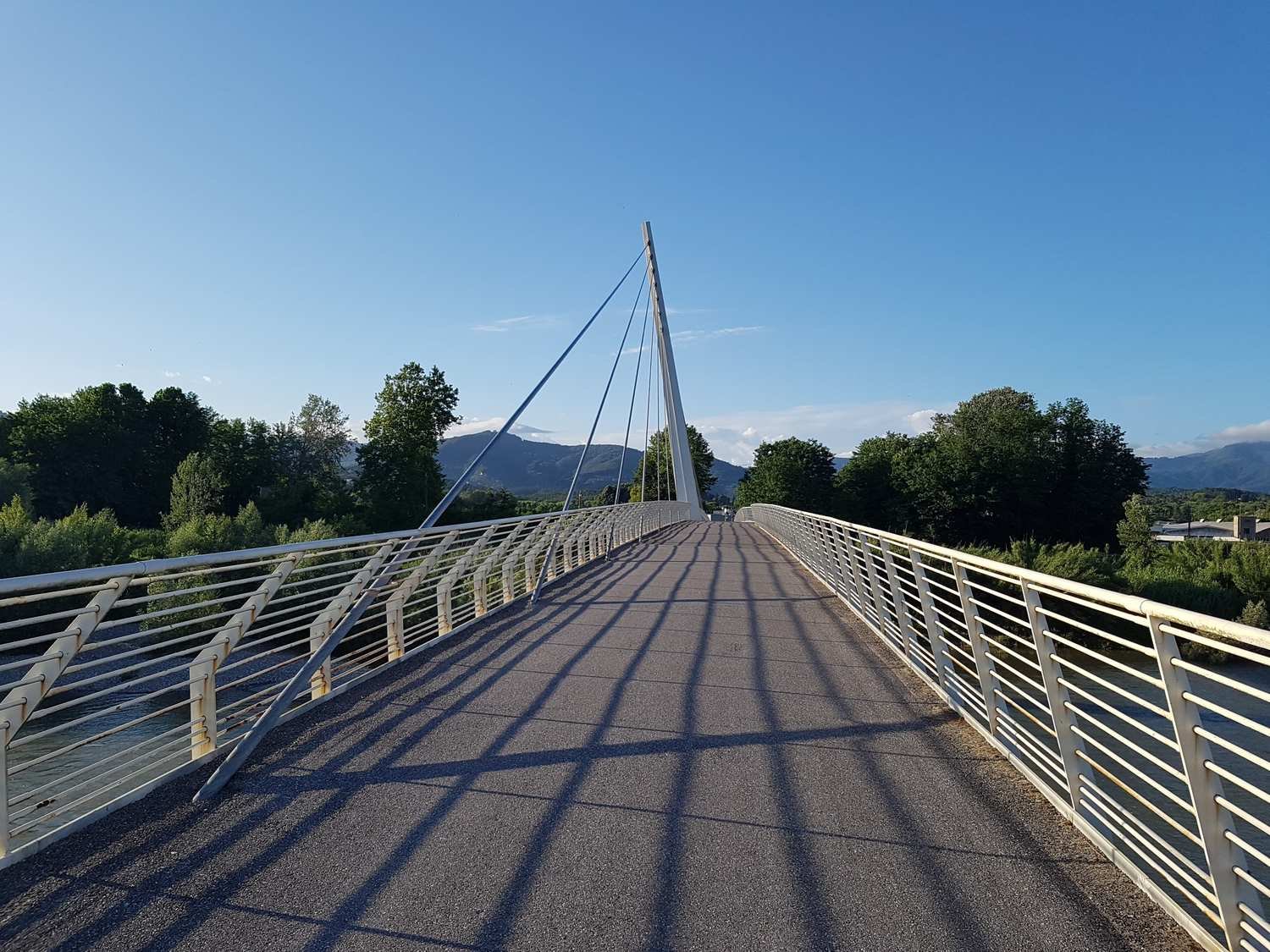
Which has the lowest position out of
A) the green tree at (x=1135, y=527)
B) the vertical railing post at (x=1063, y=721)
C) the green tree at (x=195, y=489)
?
the green tree at (x=1135, y=527)

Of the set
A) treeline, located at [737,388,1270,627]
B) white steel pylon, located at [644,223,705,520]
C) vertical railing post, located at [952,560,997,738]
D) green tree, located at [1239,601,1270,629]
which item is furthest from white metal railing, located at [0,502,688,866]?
treeline, located at [737,388,1270,627]

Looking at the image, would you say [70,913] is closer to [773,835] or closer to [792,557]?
[773,835]

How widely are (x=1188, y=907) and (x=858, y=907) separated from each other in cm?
327

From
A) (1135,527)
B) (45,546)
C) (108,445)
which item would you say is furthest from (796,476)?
(45,546)

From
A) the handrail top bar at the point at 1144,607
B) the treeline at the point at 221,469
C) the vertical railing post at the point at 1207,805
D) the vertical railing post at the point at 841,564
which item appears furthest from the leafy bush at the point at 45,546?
the vertical railing post at the point at 1207,805

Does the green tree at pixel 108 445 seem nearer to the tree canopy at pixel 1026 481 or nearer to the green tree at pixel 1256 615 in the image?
the tree canopy at pixel 1026 481

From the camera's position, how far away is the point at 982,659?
197 inches

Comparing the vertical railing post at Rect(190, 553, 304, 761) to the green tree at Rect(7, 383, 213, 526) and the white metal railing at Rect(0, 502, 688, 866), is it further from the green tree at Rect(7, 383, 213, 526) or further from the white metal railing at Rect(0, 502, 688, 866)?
the green tree at Rect(7, 383, 213, 526)

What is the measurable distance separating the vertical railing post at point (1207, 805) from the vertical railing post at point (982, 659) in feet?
6.69

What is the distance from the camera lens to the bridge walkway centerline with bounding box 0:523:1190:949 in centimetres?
298

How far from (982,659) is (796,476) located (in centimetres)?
7871

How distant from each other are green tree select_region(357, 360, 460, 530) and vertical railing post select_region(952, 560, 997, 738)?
212ft

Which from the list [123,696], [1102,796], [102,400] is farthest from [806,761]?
[102,400]

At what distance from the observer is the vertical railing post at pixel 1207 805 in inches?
108
